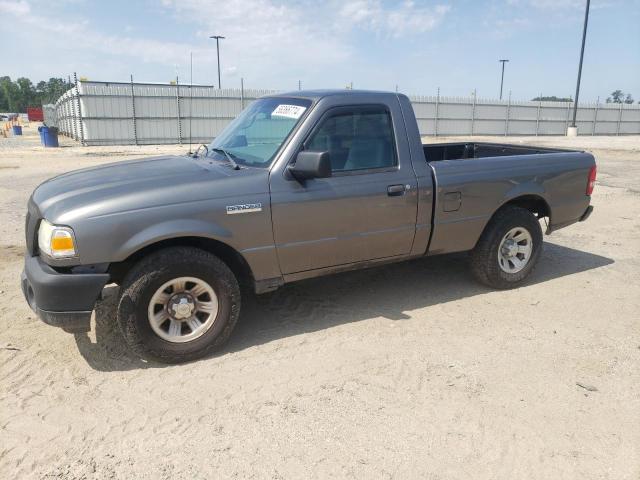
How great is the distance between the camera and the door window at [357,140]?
4.04m

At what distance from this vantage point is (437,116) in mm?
30734

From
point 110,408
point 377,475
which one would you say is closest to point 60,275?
point 110,408

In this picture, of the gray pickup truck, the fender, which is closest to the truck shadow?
the gray pickup truck

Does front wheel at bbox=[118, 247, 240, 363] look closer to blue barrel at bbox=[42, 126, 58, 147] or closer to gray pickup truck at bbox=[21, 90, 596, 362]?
gray pickup truck at bbox=[21, 90, 596, 362]

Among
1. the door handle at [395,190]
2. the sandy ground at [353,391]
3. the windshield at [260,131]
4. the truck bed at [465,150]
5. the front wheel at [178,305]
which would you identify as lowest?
the sandy ground at [353,391]

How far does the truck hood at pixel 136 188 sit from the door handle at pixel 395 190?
107cm

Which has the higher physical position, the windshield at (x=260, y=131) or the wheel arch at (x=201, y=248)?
the windshield at (x=260, y=131)

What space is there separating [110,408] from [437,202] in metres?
3.00

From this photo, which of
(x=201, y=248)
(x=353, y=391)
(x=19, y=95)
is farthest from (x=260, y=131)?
(x=19, y=95)

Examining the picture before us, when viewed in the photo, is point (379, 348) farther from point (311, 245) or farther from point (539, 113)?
point (539, 113)

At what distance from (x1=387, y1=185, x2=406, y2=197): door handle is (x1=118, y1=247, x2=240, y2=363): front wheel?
4.81 ft

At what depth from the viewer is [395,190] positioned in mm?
4219

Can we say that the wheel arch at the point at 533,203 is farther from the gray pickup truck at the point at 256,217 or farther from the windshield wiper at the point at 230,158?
the windshield wiper at the point at 230,158

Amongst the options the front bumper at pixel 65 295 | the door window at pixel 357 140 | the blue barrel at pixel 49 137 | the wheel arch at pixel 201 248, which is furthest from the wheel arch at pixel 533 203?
the blue barrel at pixel 49 137
